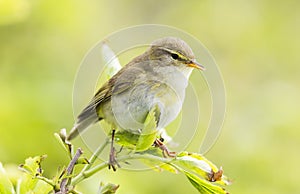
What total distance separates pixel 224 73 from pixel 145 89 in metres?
3.71

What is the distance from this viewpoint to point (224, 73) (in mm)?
5922

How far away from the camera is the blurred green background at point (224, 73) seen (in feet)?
10.6

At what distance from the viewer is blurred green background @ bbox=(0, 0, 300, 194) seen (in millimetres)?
3240

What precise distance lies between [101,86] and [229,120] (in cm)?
234

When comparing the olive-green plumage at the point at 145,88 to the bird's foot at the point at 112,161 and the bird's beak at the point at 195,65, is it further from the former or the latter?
the bird's foot at the point at 112,161

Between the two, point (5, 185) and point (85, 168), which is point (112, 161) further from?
point (5, 185)

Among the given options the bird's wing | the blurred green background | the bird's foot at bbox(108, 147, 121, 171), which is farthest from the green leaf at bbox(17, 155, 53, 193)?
the blurred green background

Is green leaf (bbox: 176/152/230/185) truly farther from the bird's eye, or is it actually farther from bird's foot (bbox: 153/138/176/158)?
the bird's eye

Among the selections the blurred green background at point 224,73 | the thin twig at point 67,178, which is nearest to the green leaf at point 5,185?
the thin twig at point 67,178

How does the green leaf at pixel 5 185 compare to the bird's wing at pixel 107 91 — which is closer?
the green leaf at pixel 5 185

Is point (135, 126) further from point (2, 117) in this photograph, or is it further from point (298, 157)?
point (298, 157)

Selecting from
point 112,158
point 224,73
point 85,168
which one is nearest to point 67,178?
point 85,168

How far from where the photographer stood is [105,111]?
7.81ft

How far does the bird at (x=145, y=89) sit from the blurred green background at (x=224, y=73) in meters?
0.64
